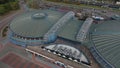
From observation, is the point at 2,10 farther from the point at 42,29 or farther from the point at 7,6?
the point at 42,29

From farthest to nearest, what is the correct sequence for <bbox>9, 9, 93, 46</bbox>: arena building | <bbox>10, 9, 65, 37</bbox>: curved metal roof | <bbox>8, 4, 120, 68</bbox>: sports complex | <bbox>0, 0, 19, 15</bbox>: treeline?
<bbox>0, 0, 19, 15</bbox>: treeline, <bbox>10, 9, 65, 37</bbox>: curved metal roof, <bbox>9, 9, 93, 46</bbox>: arena building, <bbox>8, 4, 120, 68</bbox>: sports complex

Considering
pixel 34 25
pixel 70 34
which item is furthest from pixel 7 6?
pixel 70 34

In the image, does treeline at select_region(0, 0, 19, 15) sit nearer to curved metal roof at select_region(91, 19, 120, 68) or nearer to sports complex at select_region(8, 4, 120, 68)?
sports complex at select_region(8, 4, 120, 68)

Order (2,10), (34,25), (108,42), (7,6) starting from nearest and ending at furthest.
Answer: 1. (108,42)
2. (34,25)
3. (2,10)
4. (7,6)

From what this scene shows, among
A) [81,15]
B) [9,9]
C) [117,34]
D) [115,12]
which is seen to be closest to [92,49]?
[117,34]

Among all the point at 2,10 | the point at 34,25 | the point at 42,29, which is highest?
the point at 2,10

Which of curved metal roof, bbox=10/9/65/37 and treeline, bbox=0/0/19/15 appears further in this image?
treeline, bbox=0/0/19/15

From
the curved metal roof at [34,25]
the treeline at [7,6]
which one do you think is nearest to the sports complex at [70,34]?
the curved metal roof at [34,25]

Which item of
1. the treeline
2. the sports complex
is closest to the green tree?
the treeline
